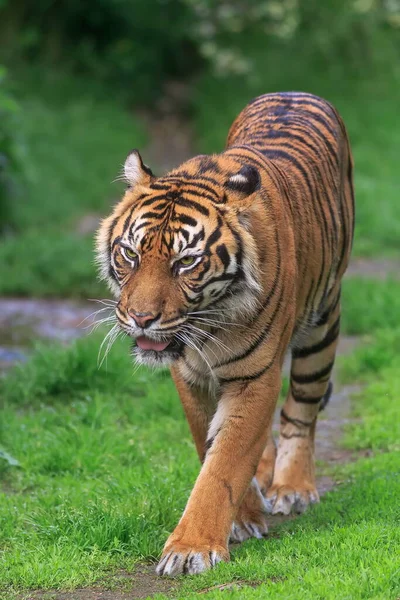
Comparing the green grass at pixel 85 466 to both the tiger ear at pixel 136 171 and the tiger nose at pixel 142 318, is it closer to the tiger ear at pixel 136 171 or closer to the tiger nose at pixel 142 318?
the tiger nose at pixel 142 318

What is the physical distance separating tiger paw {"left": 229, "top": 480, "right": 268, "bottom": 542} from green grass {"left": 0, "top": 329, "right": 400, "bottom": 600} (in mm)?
74

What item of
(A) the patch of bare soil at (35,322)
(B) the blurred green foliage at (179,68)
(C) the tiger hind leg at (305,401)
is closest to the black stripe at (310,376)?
(C) the tiger hind leg at (305,401)

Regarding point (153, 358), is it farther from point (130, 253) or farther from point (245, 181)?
point (245, 181)

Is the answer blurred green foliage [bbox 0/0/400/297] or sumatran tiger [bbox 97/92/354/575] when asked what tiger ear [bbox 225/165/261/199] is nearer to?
sumatran tiger [bbox 97/92/354/575]

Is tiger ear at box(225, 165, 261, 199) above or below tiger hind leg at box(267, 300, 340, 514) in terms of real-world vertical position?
above

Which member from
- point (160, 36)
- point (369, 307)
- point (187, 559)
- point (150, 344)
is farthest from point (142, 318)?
point (160, 36)

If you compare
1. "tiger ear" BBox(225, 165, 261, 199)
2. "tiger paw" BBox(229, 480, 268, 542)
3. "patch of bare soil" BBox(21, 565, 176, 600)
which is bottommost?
"patch of bare soil" BBox(21, 565, 176, 600)

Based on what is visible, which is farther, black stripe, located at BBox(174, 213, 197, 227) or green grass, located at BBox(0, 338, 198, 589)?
green grass, located at BBox(0, 338, 198, 589)

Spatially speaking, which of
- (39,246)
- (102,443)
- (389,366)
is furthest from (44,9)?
(102,443)

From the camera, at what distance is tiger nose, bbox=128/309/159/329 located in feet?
12.6

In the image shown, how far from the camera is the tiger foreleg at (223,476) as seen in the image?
3.94 m

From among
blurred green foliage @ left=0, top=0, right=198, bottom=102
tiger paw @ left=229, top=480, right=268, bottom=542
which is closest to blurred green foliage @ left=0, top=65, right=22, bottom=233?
blurred green foliage @ left=0, top=0, right=198, bottom=102

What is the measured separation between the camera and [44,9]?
16.0 metres

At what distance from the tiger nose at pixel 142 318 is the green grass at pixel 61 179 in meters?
5.30
